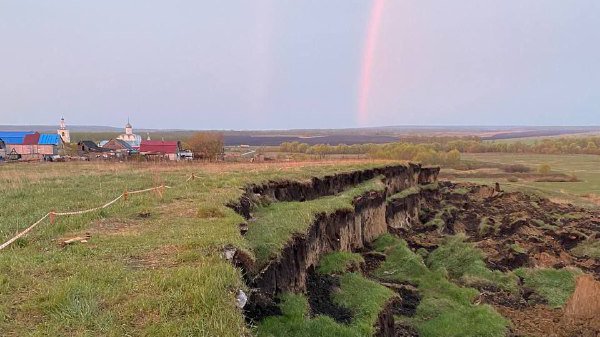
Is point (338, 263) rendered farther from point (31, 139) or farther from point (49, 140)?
point (31, 139)

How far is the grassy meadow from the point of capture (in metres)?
6.80

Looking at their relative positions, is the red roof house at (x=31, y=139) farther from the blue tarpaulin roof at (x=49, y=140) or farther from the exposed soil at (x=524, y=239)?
the exposed soil at (x=524, y=239)

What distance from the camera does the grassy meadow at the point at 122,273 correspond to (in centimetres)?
680

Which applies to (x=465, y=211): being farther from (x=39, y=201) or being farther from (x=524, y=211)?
(x=39, y=201)

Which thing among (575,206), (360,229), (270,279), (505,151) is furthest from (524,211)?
(505,151)

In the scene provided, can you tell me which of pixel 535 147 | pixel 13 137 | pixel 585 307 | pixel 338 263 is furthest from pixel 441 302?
pixel 535 147

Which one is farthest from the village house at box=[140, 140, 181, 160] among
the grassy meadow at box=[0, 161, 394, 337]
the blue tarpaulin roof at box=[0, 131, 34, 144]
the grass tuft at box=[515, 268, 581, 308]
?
the grassy meadow at box=[0, 161, 394, 337]

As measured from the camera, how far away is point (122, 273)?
8.64 meters

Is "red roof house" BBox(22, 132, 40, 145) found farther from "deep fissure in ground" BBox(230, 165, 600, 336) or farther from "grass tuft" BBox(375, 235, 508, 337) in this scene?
"grass tuft" BBox(375, 235, 508, 337)

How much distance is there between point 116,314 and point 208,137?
262 feet

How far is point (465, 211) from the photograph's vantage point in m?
48.9

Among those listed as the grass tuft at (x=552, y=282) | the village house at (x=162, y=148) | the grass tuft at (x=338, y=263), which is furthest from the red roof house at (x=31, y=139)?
the grass tuft at (x=552, y=282)

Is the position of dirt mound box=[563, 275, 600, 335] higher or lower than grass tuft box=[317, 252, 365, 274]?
lower

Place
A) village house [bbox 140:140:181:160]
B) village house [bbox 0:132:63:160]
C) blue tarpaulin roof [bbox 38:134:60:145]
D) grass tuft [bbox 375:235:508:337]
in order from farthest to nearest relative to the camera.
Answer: village house [bbox 140:140:181:160] → blue tarpaulin roof [bbox 38:134:60:145] → village house [bbox 0:132:63:160] → grass tuft [bbox 375:235:508:337]
